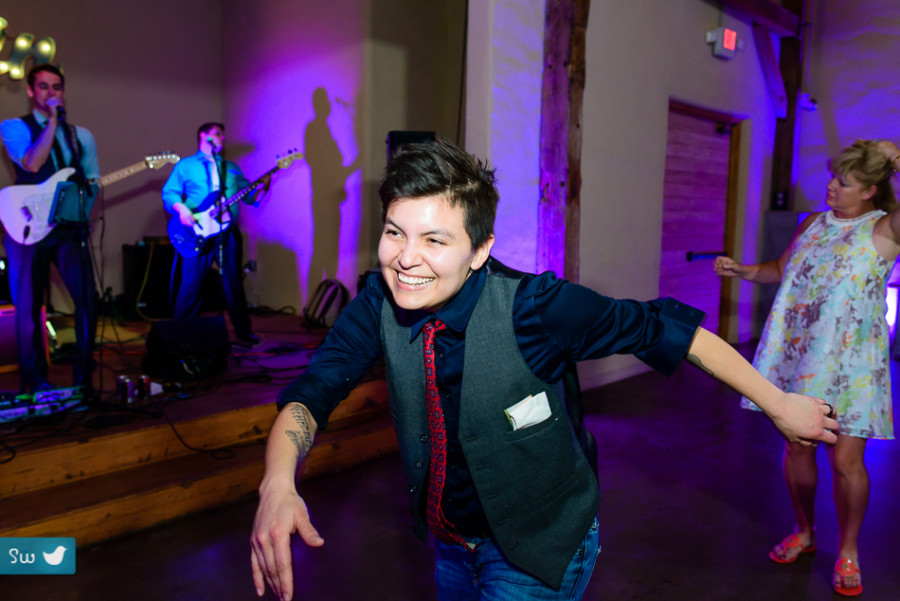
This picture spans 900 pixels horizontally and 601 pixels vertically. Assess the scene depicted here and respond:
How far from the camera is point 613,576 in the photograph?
104 inches

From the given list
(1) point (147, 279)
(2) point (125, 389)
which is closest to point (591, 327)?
(2) point (125, 389)

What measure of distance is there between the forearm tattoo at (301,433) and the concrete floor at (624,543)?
1.50 m

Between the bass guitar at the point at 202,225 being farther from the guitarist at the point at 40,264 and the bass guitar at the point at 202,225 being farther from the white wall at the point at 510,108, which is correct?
the white wall at the point at 510,108

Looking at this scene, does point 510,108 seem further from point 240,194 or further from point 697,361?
point 697,361

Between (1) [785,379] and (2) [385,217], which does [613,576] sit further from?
(2) [385,217]

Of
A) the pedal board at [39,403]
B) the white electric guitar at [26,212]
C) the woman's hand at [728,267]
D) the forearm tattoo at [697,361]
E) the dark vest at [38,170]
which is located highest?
the dark vest at [38,170]

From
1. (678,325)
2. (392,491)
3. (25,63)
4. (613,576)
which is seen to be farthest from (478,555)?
(25,63)

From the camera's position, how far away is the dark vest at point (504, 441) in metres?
1.32

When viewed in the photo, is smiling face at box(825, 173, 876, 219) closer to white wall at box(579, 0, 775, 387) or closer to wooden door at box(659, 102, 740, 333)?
white wall at box(579, 0, 775, 387)

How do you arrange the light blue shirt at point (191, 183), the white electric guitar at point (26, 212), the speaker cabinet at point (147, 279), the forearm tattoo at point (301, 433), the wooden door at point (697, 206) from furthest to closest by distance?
1. the speaker cabinet at point (147, 279)
2. the wooden door at point (697, 206)
3. the light blue shirt at point (191, 183)
4. the white electric guitar at point (26, 212)
5. the forearm tattoo at point (301, 433)

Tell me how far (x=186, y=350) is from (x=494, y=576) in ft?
10.8

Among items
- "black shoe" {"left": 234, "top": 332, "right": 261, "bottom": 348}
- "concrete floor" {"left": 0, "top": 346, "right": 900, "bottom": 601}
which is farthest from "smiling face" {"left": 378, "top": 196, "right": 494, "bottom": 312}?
"black shoe" {"left": 234, "top": 332, "right": 261, "bottom": 348}

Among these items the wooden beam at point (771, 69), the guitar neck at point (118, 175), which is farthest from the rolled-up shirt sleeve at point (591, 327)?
the wooden beam at point (771, 69)

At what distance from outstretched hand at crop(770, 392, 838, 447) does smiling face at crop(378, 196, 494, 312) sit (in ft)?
2.23
